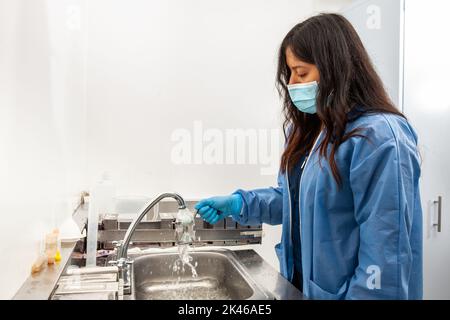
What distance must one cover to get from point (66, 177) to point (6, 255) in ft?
2.58

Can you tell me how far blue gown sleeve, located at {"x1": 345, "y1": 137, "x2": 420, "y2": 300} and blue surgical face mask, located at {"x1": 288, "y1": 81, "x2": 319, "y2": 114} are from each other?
0.26m

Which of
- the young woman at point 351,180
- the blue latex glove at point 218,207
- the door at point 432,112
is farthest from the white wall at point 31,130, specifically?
the door at point 432,112

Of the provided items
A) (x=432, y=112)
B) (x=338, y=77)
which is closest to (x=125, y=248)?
(x=338, y=77)

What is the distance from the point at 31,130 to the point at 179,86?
1118 millimetres

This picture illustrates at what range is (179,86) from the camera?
6.89ft

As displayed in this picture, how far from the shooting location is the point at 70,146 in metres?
1.69

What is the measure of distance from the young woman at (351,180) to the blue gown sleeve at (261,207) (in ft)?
0.68

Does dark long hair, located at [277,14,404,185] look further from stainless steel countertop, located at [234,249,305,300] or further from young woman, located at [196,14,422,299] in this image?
stainless steel countertop, located at [234,249,305,300]

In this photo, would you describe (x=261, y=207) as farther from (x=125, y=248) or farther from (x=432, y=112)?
(x=432, y=112)

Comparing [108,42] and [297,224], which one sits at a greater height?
[108,42]

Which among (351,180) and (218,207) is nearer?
(351,180)

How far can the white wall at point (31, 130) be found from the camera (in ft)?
2.82
